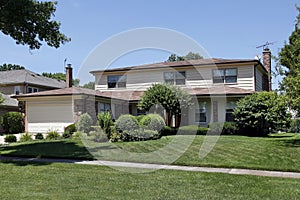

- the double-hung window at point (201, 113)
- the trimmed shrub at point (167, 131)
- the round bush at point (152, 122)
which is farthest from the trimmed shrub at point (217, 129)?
the double-hung window at point (201, 113)

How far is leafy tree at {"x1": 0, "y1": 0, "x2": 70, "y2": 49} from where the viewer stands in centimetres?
1109

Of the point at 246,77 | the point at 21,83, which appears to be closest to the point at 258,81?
the point at 246,77

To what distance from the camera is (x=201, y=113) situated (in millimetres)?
22719

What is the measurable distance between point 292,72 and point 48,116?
54.2 feet

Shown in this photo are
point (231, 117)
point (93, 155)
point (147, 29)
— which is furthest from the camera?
point (231, 117)

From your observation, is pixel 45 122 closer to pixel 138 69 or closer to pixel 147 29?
pixel 138 69

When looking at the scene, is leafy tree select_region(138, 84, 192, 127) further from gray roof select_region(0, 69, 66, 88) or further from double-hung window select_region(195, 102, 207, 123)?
gray roof select_region(0, 69, 66, 88)

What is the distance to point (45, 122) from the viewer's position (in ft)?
72.9

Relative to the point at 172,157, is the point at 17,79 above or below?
above

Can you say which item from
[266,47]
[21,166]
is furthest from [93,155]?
[266,47]

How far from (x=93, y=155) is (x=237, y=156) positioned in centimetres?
519

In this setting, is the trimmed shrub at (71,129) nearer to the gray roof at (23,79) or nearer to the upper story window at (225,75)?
the upper story window at (225,75)

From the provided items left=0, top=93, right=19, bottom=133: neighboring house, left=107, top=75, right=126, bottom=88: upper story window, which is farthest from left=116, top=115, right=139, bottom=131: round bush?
left=0, top=93, right=19, bottom=133: neighboring house

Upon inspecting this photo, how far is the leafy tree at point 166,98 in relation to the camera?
19.5m
